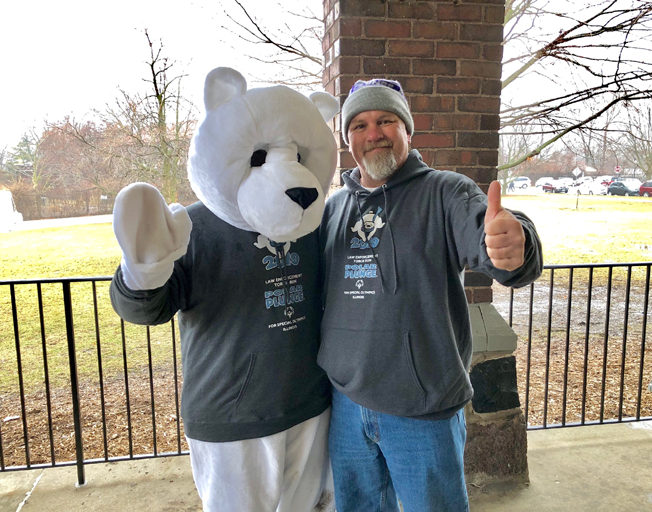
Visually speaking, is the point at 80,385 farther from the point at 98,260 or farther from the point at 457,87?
the point at 457,87

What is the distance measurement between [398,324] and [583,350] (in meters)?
5.57

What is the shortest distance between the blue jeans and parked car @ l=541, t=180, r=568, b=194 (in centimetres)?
589

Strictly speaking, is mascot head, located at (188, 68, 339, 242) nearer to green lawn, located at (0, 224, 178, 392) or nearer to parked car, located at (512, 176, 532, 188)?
green lawn, located at (0, 224, 178, 392)

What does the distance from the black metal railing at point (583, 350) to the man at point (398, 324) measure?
5.33 ft

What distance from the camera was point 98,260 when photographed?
6.34 meters

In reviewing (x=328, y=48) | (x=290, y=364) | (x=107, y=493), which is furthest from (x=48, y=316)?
(x=290, y=364)

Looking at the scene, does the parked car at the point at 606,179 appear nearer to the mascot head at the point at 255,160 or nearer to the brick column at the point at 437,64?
the brick column at the point at 437,64

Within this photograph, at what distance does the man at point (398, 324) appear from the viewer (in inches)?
53.8

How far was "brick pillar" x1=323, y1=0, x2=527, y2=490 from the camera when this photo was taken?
2.24 metres

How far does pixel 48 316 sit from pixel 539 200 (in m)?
7.53

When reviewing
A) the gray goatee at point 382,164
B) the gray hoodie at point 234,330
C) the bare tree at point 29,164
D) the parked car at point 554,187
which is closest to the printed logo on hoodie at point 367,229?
the gray goatee at point 382,164

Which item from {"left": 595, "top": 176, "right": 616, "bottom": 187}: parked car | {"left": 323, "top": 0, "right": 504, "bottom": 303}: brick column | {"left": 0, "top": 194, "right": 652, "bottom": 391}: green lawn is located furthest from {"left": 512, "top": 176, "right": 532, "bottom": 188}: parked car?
{"left": 323, "top": 0, "right": 504, "bottom": 303}: brick column

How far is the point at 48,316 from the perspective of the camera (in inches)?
264

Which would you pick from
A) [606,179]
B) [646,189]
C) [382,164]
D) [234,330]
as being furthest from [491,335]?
[646,189]
